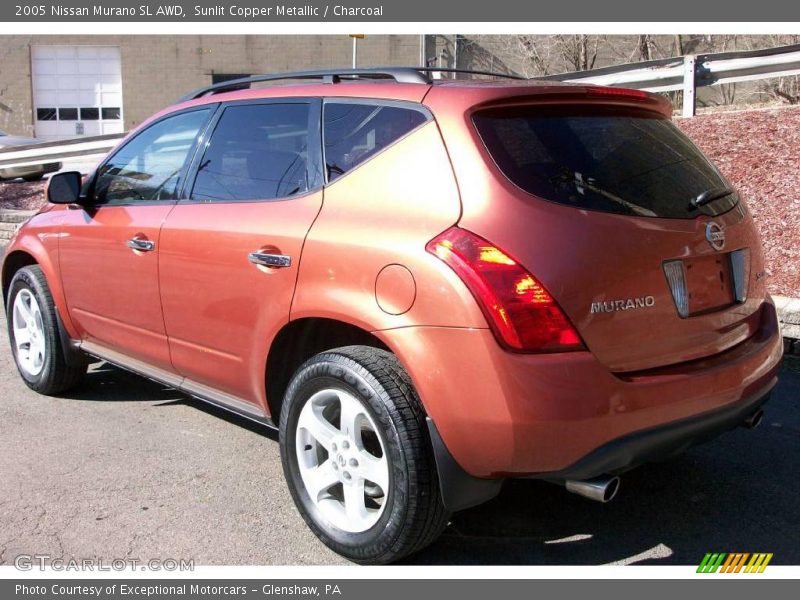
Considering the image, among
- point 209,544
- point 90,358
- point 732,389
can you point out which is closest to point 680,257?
point 732,389

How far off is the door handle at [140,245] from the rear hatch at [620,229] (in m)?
1.88

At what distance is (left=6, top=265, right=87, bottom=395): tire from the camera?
16.3 feet

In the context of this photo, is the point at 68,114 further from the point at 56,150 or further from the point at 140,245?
the point at 140,245

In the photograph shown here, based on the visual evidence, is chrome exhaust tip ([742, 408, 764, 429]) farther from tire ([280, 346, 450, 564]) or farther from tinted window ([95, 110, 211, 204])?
tinted window ([95, 110, 211, 204])

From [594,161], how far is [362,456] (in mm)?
1390

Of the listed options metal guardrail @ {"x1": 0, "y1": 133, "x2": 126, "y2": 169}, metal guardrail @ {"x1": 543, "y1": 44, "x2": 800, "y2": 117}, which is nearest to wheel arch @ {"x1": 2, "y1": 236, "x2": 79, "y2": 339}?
metal guardrail @ {"x1": 543, "y1": 44, "x2": 800, "y2": 117}

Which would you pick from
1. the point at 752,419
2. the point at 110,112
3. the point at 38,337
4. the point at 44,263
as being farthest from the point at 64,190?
the point at 110,112

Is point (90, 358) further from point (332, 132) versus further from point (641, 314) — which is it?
point (641, 314)

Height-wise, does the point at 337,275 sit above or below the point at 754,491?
above

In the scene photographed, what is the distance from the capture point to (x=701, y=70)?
10695 mm

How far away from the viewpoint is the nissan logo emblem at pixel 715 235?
312 centimetres

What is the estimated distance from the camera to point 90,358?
499 cm

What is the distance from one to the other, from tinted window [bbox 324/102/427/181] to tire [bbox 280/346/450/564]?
2.54 feet

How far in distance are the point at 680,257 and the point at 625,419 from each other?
0.66 metres
